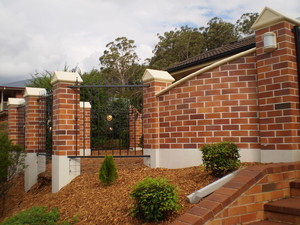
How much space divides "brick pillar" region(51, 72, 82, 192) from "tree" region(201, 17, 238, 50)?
2618cm

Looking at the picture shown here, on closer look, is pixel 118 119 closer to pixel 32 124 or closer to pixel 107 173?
pixel 32 124

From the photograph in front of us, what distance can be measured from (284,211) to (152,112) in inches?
117

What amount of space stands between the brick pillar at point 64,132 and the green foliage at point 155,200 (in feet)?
8.48

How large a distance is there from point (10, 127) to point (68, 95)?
4554 mm

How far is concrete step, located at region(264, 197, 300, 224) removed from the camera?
2.92 meters

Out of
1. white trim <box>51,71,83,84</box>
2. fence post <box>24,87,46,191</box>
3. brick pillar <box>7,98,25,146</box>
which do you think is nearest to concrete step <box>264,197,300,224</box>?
white trim <box>51,71,83,84</box>

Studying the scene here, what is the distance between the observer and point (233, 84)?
15.0ft

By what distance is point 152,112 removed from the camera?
5.44 metres

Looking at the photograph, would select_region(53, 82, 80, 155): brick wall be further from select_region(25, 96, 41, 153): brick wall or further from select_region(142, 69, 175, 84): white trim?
select_region(25, 96, 41, 153): brick wall

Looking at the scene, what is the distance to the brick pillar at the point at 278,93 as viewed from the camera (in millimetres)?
3935

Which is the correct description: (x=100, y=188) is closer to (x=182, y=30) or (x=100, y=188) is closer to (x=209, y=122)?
(x=209, y=122)

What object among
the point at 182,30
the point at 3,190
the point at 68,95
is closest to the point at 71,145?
the point at 68,95

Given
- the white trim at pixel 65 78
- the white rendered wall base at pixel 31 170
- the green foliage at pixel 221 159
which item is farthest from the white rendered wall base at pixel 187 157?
the white rendered wall base at pixel 31 170

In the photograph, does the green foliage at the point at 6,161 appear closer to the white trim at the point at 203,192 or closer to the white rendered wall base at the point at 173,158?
the white rendered wall base at the point at 173,158
